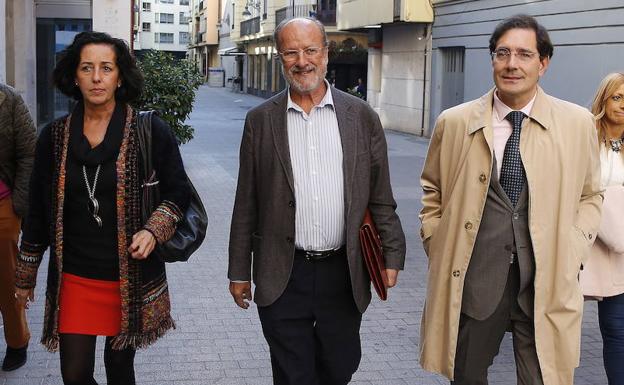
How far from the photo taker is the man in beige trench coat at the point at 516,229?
139 inches

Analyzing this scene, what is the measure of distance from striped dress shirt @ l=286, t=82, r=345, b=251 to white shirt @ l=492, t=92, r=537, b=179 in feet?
2.19

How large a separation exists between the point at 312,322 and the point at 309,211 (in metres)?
0.53

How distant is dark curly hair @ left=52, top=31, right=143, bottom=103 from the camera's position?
12.4 ft

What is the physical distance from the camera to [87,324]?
374 cm

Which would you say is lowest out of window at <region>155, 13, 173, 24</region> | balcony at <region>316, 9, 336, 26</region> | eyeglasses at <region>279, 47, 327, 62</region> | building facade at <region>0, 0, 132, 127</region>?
eyeglasses at <region>279, 47, 327, 62</region>

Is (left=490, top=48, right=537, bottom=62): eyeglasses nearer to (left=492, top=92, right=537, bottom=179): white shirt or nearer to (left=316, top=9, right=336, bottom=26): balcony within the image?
(left=492, top=92, right=537, bottom=179): white shirt

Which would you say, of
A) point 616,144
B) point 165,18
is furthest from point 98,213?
point 165,18

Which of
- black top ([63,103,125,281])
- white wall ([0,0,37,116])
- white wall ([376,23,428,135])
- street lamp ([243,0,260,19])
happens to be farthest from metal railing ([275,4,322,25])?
Answer: black top ([63,103,125,281])

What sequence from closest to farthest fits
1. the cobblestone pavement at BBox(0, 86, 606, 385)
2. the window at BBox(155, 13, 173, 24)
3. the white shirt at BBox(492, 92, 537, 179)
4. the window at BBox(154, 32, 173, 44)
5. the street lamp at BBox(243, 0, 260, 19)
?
the white shirt at BBox(492, 92, 537, 179), the cobblestone pavement at BBox(0, 86, 606, 385), the street lamp at BBox(243, 0, 260, 19), the window at BBox(155, 13, 173, 24), the window at BBox(154, 32, 173, 44)

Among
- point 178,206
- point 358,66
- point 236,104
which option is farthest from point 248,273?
point 236,104

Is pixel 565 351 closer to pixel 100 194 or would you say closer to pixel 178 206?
pixel 178 206

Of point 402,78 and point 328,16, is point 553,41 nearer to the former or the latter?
point 402,78

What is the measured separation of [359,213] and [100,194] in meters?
1.11

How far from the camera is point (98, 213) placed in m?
3.66
